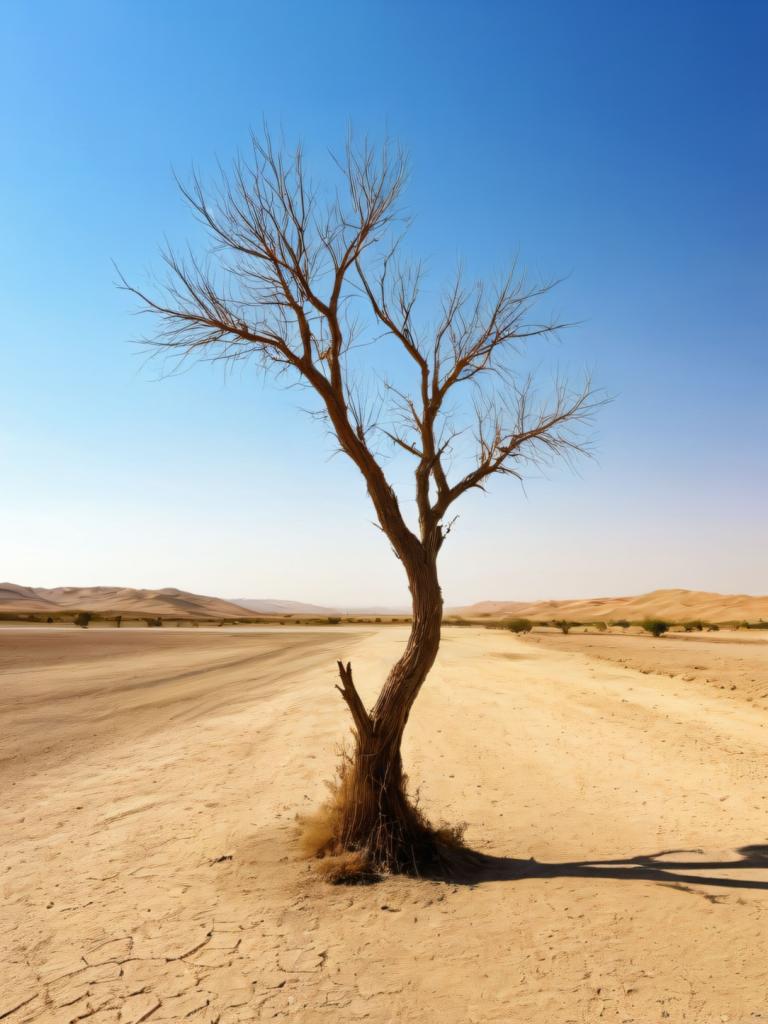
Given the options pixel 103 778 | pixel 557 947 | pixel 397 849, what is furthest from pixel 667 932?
pixel 103 778

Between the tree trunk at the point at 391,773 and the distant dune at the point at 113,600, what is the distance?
11568 centimetres

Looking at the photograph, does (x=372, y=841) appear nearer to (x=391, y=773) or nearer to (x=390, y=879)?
(x=390, y=879)

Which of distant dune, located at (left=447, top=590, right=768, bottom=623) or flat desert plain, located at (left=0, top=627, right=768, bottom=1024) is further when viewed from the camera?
distant dune, located at (left=447, top=590, right=768, bottom=623)

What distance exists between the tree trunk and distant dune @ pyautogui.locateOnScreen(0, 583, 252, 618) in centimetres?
11568

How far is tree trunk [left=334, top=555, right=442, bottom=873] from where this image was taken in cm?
565

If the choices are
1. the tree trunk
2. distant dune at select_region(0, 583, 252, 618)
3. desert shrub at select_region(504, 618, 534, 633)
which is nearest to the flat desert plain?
the tree trunk

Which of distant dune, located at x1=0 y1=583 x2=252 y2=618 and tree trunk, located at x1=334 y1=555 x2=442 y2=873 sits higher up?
distant dune, located at x1=0 y1=583 x2=252 y2=618

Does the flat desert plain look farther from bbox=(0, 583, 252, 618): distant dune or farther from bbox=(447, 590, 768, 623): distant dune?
bbox=(0, 583, 252, 618): distant dune

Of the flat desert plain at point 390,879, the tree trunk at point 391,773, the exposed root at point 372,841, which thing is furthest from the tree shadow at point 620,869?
the tree trunk at point 391,773

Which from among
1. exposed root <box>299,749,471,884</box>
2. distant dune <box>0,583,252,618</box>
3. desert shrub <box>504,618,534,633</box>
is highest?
distant dune <box>0,583,252,618</box>

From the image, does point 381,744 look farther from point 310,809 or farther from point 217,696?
point 217,696

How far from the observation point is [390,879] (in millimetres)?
5391

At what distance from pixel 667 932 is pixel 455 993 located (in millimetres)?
1662

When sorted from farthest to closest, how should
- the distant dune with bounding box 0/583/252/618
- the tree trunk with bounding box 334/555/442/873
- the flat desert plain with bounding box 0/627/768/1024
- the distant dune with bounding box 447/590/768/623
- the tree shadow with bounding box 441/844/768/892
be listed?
the distant dune with bounding box 0/583/252/618 → the distant dune with bounding box 447/590/768/623 → the tree trunk with bounding box 334/555/442/873 → the tree shadow with bounding box 441/844/768/892 → the flat desert plain with bounding box 0/627/768/1024
